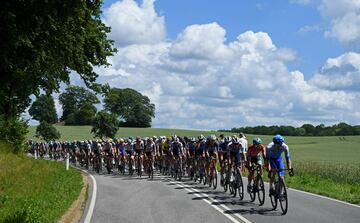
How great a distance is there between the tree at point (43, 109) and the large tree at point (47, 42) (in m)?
87.8

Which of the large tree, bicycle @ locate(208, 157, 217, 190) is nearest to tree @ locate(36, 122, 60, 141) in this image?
the large tree

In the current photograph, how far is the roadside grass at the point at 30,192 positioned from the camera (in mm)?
11500

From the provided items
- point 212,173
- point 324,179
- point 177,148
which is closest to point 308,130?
→ point 324,179

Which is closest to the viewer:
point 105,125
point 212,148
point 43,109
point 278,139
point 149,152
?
point 278,139

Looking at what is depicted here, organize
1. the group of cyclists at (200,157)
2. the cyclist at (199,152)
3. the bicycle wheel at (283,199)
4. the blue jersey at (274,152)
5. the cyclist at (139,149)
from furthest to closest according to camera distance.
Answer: the cyclist at (139,149) < the cyclist at (199,152) < the group of cyclists at (200,157) < the blue jersey at (274,152) < the bicycle wheel at (283,199)

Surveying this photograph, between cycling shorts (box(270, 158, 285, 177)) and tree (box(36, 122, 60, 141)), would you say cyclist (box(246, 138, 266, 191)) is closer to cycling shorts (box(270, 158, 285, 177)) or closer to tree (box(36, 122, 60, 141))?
cycling shorts (box(270, 158, 285, 177))

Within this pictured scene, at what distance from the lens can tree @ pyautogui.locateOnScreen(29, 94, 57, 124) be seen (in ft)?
392

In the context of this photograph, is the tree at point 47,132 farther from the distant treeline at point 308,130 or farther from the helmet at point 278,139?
the helmet at point 278,139

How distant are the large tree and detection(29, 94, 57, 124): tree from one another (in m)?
87.8

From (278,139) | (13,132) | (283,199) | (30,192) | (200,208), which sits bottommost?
(200,208)

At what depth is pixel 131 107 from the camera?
4587 inches

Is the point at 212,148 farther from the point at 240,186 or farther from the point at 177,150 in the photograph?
the point at 177,150

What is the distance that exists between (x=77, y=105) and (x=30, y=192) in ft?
379

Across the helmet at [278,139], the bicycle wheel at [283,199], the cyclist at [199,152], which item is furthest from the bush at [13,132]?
the bicycle wheel at [283,199]
